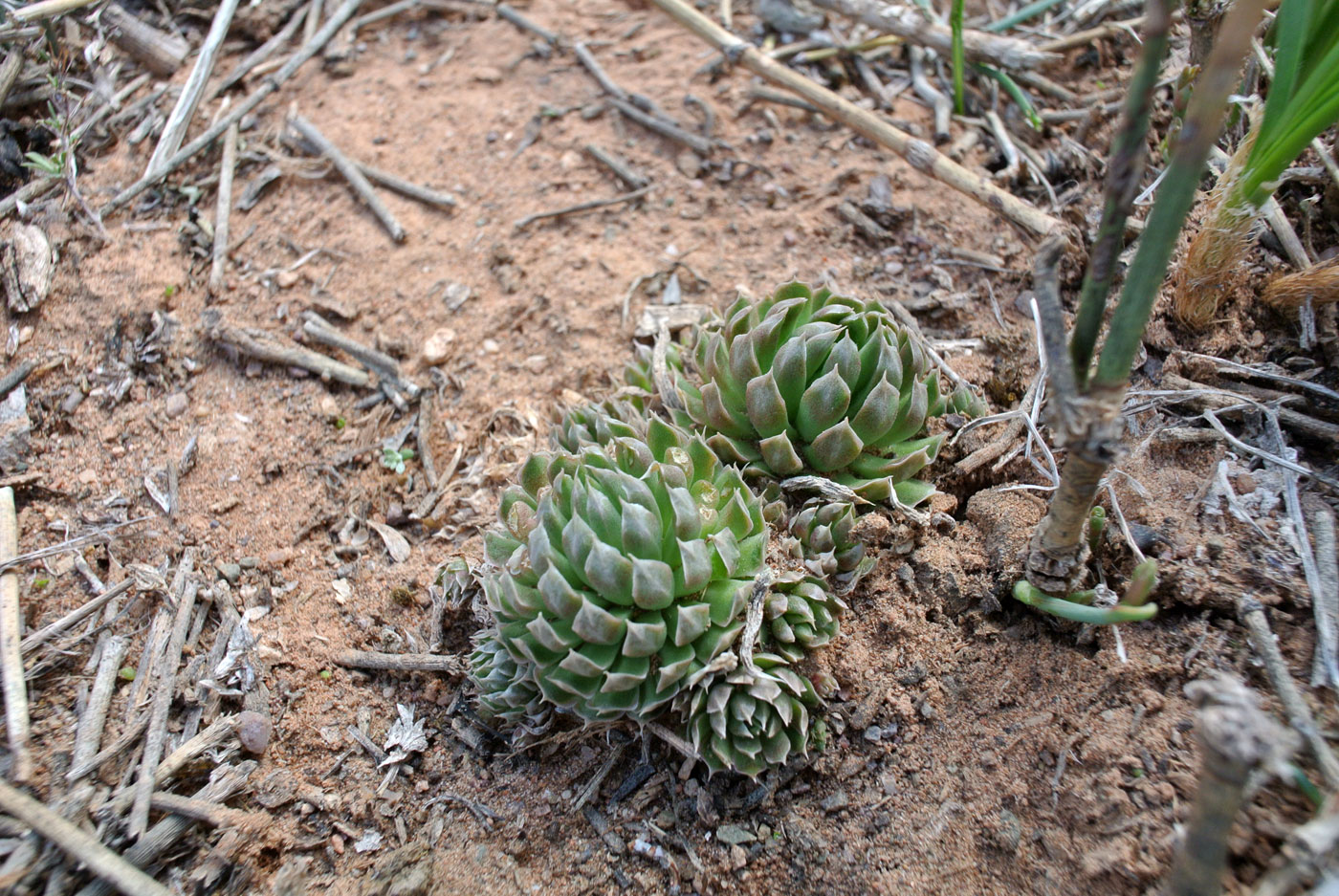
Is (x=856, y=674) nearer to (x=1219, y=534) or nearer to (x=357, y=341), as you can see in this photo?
(x=1219, y=534)

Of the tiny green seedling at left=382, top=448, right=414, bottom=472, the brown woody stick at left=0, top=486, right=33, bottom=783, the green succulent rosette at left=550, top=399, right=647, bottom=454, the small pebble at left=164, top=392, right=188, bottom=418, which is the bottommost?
the tiny green seedling at left=382, top=448, right=414, bottom=472

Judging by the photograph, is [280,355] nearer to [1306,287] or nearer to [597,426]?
[597,426]

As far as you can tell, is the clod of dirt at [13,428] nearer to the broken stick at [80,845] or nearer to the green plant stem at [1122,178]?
the broken stick at [80,845]

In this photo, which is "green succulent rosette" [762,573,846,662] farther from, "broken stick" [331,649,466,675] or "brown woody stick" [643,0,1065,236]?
"brown woody stick" [643,0,1065,236]

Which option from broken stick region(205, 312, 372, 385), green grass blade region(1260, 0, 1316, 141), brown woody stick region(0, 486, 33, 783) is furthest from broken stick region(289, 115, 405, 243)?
green grass blade region(1260, 0, 1316, 141)

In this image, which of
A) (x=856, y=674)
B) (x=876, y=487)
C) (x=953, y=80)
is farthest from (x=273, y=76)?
(x=856, y=674)

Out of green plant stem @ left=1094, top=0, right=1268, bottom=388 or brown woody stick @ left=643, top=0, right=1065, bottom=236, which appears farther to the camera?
brown woody stick @ left=643, top=0, right=1065, bottom=236

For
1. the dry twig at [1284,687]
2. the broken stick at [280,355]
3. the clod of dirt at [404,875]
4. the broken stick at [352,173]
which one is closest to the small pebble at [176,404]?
the broken stick at [280,355]
